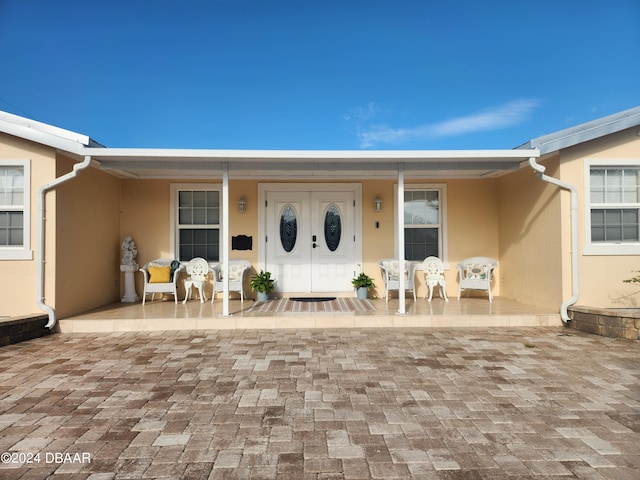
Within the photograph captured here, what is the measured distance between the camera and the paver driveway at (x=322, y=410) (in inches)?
85.1

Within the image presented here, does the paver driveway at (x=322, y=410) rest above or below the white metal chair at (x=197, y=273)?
below

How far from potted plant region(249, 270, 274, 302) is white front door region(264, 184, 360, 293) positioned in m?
0.40

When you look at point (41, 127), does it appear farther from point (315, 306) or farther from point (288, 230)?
point (315, 306)

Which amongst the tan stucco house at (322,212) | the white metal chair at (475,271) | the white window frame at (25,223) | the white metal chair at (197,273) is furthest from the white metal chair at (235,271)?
the white metal chair at (475,271)

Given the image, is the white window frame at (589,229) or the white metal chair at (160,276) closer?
the white window frame at (589,229)

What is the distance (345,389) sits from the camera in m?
3.30

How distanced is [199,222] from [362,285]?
352 centimetres

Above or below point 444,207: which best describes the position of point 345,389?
below

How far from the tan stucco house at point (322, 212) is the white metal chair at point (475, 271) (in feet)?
1.19

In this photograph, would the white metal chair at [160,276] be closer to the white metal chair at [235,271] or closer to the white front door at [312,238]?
the white metal chair at [235,271]

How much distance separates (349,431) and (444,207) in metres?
6.03

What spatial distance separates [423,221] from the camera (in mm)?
7859

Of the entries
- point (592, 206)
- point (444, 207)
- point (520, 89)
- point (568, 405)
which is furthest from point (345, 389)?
point (520, 89)

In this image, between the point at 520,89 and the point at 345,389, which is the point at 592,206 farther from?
the point at 520,89
